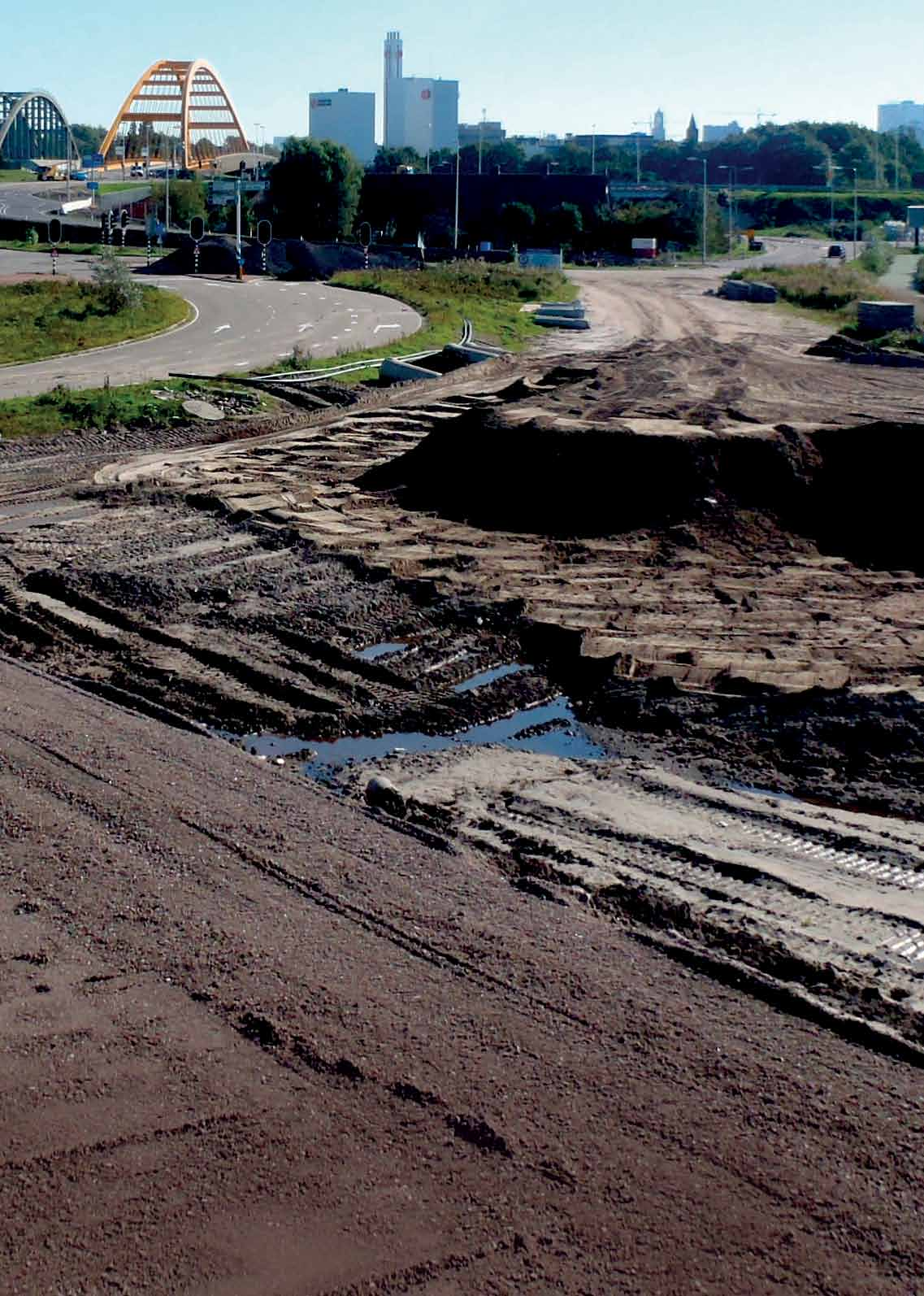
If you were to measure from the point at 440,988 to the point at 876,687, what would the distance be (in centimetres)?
760

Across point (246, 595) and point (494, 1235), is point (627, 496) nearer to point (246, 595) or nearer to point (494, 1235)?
point (246, 595)

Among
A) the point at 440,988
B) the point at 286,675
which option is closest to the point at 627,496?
the point at 286,675

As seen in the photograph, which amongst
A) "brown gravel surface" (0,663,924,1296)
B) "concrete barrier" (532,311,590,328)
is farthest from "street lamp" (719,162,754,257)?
"brown gravel surface" (0,663,924,1296)

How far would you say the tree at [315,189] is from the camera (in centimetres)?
7800

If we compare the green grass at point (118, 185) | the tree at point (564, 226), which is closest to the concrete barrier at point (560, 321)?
the tree at point (564, 226)

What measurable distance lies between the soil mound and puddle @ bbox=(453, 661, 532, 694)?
17.7ft

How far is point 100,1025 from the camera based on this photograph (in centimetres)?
820

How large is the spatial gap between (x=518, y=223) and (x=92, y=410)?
6245cm

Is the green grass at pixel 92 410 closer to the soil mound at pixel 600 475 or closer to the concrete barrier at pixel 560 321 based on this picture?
the soil mound at pixel 600 475

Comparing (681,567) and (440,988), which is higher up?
(681,567)

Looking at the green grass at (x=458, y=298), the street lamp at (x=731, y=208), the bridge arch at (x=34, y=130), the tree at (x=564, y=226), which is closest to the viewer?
the green grass at (x=458, y=298)

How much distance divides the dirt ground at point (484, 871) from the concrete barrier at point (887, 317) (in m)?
24.2

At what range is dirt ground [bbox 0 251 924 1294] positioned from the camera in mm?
6930

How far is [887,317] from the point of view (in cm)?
4484
